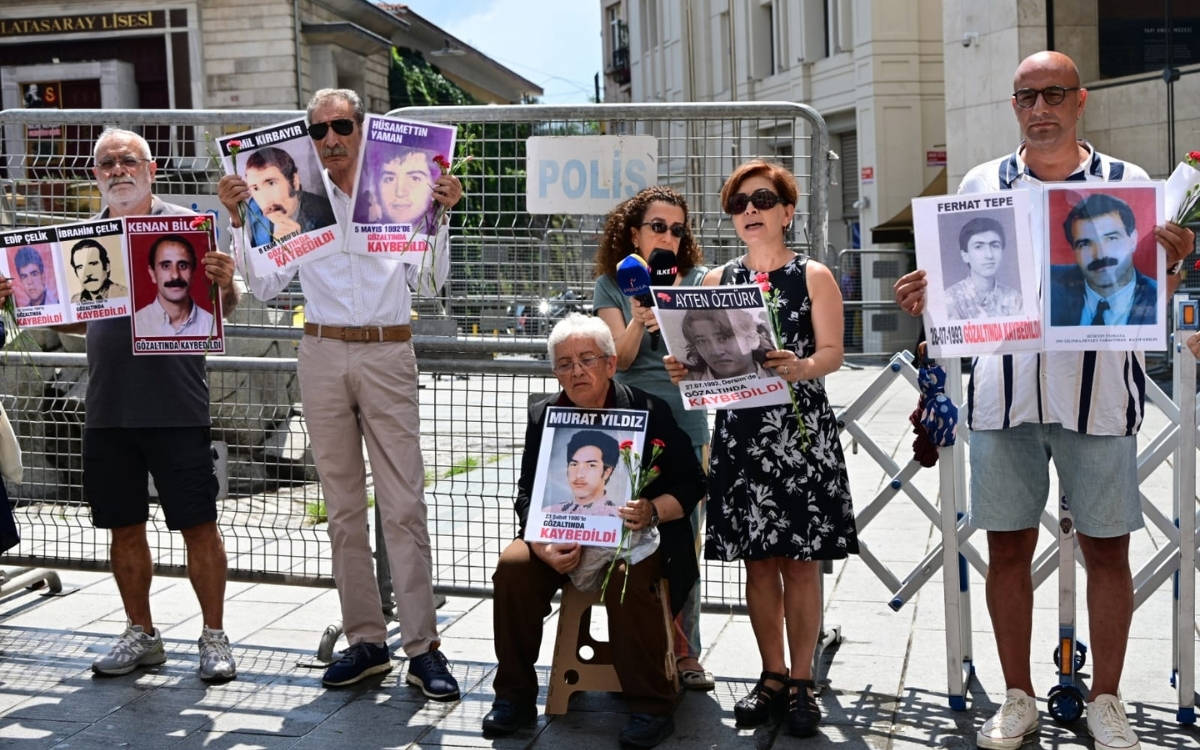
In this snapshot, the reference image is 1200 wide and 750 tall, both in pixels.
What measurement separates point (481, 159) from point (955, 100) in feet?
68.7

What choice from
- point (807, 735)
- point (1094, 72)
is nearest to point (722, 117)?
point (807, 735)

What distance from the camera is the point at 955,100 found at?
25.2 m

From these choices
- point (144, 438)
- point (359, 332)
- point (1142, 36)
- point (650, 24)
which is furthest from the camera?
point (650, 24)

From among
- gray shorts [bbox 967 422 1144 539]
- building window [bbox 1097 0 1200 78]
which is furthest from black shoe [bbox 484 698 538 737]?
building window [bbox 1097 0 1200 78]

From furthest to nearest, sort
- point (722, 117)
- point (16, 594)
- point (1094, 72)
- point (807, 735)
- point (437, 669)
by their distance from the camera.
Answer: point (1094, 72)
point (16, 594)
point (722, 117)
point (437, 669)
point (807, 735)

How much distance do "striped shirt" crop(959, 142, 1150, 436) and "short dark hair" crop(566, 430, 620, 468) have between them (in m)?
1.25

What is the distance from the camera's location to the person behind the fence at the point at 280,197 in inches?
208

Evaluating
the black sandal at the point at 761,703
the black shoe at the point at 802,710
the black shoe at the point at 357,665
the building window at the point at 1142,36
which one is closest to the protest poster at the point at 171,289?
the black shoe at the point at 357,665

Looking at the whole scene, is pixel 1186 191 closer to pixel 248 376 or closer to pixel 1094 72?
pixel 248 376

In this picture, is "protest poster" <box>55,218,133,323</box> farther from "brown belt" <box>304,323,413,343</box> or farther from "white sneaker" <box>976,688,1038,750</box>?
"white sneaker" <box>976,688,1038,750</box>

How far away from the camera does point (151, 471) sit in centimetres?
565

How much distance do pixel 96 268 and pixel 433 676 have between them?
212 cm

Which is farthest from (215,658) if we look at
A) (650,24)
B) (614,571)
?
(650,24)

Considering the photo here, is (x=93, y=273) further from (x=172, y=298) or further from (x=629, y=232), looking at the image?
(x=629, y=232)
